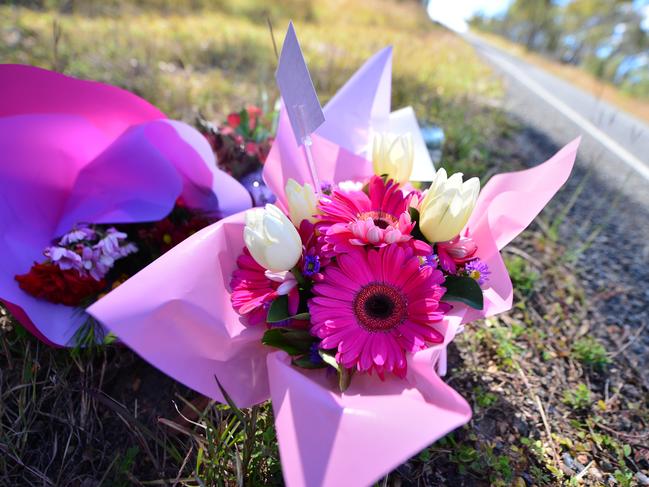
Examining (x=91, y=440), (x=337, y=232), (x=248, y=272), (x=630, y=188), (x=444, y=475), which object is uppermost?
(x=337, y=232)

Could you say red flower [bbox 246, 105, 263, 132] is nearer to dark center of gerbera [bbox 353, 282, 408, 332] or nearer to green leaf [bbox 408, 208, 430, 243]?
green leaf [bbox 408, 208, 430, 243]

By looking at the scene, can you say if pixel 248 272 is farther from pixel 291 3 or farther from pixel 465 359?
pixel 291 3

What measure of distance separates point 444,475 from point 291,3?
924cm

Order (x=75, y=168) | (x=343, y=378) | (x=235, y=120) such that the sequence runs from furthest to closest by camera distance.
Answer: (x=235, y=120) → (x=75, y=168) → (x=343, y=378)

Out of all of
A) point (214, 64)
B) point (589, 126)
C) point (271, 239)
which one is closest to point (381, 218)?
point (271, 239)

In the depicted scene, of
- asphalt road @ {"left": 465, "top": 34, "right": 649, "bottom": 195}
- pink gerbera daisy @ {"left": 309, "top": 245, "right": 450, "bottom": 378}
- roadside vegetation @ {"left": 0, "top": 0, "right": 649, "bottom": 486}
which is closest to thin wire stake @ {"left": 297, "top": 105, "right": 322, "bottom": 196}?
pink gerbera daisy @ {"left": 309, "top": 245, "right": 450, "bottom": 378}

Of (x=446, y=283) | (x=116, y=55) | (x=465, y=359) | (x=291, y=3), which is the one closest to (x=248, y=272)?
(x=446, y=283)

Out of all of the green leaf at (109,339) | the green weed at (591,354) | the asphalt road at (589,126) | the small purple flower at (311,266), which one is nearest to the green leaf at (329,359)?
the small purple flower at (311,266)

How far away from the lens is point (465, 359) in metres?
1.35

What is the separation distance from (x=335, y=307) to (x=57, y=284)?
2.48 ft

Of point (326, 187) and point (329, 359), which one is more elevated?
point (326, 187)

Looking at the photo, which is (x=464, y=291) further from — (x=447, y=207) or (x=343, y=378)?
(x=343, y=378)

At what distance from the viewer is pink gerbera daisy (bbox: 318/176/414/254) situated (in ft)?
2.65

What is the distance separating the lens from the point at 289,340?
0.82 m
